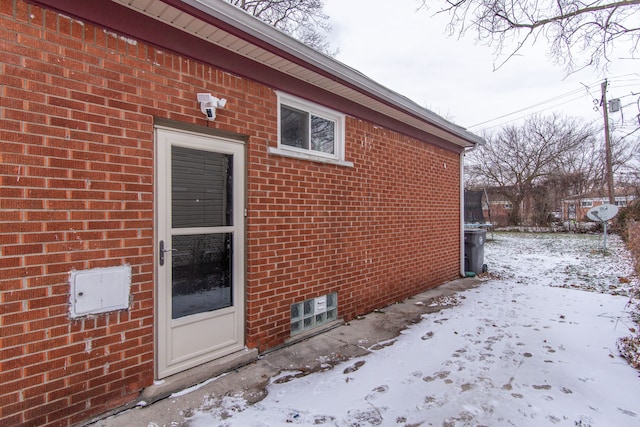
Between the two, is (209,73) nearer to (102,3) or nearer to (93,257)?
(102,3)

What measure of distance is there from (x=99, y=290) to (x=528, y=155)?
2491cm

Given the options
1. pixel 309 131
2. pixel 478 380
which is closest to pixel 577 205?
pixel 478 380

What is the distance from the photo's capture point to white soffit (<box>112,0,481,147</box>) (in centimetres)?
247

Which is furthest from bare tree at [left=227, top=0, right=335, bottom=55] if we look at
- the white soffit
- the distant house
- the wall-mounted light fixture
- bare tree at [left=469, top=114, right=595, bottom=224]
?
the distant house

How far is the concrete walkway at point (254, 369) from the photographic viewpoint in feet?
7.65

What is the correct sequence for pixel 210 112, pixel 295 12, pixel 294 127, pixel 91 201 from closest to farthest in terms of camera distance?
pixel 91 201 < pixel 210 112 < pixel 294 127 < pixel 295 12

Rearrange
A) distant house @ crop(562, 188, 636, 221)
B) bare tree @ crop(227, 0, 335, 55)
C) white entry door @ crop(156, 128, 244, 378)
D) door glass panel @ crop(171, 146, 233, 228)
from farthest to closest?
distant house @ crop(562, 188, 636, 221), bare tree @ crop(227, 0, 335, 55), door glass panel @ crop(171, 146, 233, 228), white entry door @ crop(156, 128, 244, 378)

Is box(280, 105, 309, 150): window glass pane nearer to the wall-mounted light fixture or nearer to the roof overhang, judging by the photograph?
the roof overhang

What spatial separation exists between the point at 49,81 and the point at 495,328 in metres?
5.07

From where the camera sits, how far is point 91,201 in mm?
2254

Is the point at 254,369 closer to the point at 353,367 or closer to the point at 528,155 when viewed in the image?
the point at 353,367

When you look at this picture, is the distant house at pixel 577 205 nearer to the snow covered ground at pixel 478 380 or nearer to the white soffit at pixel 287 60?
the snow covered ground at pixel 478 380

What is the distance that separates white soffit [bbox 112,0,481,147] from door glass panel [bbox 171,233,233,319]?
1762mm

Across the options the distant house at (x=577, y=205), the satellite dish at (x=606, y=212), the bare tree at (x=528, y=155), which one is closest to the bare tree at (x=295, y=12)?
the satellite dish at (x=606, y=212)
